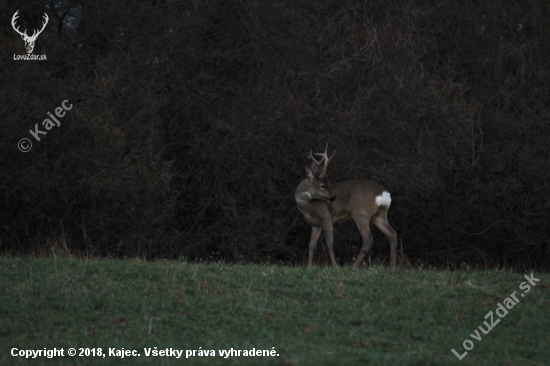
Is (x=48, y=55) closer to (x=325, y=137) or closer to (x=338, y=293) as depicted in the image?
(x=325, y=137)

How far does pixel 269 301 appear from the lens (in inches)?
322

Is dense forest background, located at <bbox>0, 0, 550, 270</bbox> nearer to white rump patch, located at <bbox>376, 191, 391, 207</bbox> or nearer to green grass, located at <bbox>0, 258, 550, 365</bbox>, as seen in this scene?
white rump patch, located at <bbox>376, 191, 391, 207</bbox>

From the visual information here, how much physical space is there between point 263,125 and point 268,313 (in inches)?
337

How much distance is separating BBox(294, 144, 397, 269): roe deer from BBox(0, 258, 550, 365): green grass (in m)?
2.99

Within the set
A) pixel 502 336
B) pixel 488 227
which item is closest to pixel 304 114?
pixel 488 227

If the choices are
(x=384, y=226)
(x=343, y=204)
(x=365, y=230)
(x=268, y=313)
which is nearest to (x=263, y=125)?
(x=343, y=204)

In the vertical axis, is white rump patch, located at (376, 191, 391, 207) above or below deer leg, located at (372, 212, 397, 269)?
above

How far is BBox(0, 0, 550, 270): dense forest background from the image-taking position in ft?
50.7

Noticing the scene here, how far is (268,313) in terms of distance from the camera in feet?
25.4

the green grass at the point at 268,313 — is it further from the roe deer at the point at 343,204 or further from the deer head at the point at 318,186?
the deer head at the point at 318,186

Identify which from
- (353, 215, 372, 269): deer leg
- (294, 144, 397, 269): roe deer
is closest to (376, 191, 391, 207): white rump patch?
(294, 144, 397, 269): roe deer

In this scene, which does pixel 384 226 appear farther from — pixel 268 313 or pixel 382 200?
pixel 268 313

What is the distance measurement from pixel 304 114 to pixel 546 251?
228 inches

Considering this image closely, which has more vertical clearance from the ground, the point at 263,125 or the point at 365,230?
the point at 263,125
